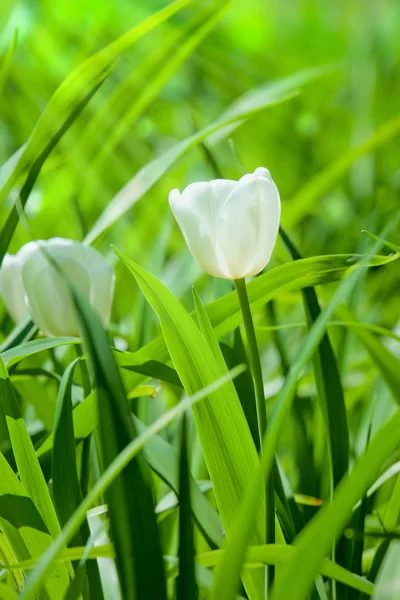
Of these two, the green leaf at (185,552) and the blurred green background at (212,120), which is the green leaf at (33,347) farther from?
the blurred green background at (212,120)

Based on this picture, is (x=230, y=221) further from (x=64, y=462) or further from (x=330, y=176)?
(x=330, y=176)

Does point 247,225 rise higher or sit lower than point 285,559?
higher

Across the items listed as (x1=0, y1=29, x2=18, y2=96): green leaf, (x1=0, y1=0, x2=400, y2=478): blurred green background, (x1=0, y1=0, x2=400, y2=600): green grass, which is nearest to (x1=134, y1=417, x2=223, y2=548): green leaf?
(x1=0, y1=0, x2=400, y2=600): green grass

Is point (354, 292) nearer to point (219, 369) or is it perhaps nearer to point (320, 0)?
point (219, 369)

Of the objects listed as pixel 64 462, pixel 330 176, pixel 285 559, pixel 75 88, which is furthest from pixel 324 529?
pixel 330 176

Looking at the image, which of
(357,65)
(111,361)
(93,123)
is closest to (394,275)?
(93,123)

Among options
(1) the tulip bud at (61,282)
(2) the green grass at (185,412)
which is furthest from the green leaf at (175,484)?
(1) the tulip bud at (61,282)

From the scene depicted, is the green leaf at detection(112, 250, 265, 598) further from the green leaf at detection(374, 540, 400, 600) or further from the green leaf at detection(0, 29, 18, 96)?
the green leaf at detection(0, 29, 18, 96)
